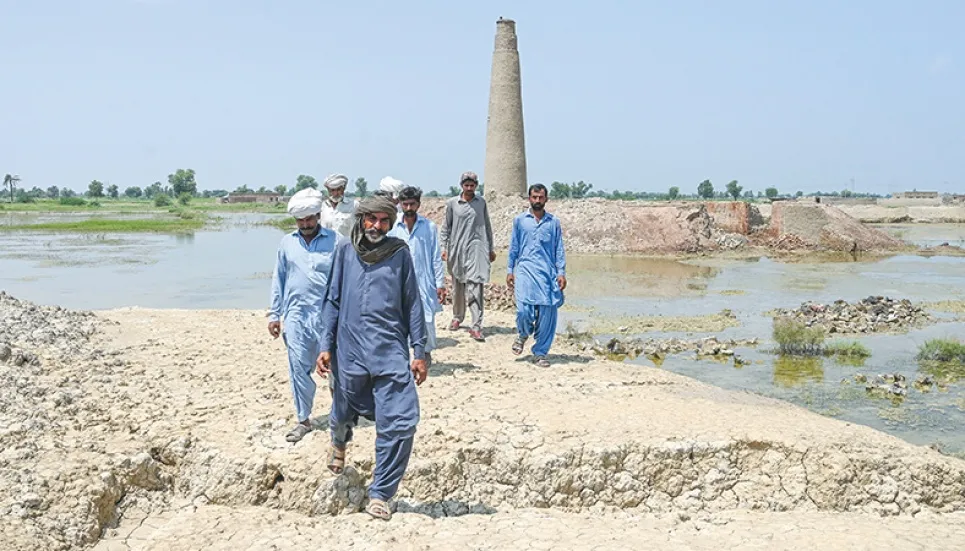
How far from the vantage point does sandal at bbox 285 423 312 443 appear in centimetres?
480

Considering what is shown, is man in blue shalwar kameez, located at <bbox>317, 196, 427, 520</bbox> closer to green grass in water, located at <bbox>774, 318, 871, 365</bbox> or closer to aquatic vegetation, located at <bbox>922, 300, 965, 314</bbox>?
green grass in water, located at <bbox>774, 318, 871, 365</bbox>

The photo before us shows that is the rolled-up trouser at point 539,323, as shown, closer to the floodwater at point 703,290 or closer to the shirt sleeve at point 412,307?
the floodwater at point 703,290

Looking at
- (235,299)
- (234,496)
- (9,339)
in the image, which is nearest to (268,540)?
(234,496)

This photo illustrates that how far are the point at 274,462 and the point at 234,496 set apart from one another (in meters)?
0.26

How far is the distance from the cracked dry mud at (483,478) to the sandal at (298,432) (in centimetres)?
8

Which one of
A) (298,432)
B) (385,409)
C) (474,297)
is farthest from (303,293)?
(474,297)

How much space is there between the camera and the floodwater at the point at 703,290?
7445 mm

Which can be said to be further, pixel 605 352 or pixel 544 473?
pixel 605 352

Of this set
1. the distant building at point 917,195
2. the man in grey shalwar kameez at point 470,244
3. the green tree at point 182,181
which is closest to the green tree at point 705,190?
the distant building at point 917,195

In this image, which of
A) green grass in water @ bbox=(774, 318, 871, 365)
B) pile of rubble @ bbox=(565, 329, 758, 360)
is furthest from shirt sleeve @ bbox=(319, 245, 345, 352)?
green grass in water @ bbox=(774, 318, 871, 365)

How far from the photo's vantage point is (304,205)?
4.77m

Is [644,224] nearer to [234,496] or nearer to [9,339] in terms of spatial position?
[9,339]

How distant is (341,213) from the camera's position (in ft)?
21.0

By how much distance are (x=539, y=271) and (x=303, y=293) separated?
269cm
